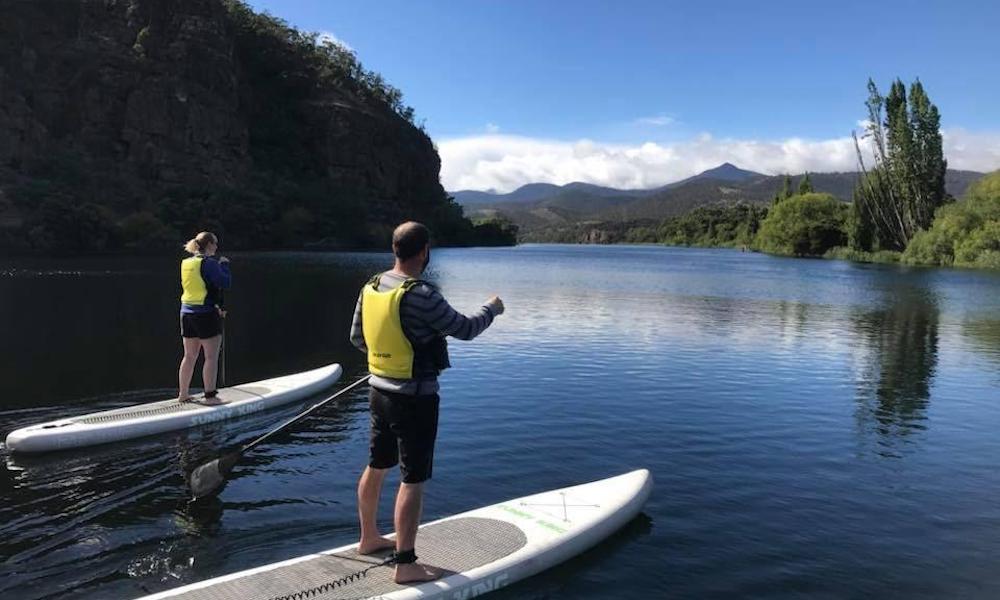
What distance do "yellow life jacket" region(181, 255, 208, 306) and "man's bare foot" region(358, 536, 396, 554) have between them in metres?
6.44

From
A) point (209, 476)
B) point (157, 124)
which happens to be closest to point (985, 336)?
point (209, 476)

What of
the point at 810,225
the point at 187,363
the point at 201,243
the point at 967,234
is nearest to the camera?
the point at 201,243

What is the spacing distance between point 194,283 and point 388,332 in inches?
274

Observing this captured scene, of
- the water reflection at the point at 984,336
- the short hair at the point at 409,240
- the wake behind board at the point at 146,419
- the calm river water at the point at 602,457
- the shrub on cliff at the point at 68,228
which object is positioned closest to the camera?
the short hair at the point at 409,240

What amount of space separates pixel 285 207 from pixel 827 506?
115008 mm

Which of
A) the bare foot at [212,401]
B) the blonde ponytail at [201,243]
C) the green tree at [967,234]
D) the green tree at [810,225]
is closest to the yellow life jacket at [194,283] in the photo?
the blonde ponytail at [201,243]

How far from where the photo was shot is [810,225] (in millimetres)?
121062

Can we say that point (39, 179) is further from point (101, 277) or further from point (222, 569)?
point (222, 569)

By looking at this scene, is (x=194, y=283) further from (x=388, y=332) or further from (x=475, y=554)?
(x=475, y=554)

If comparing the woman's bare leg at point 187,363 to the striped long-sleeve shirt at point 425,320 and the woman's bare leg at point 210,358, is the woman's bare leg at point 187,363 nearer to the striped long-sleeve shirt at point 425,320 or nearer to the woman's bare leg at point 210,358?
the woman's bare leg at point 210,358

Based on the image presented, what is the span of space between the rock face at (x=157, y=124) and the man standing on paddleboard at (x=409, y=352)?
8277cm

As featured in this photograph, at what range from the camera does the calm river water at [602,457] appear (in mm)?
7254

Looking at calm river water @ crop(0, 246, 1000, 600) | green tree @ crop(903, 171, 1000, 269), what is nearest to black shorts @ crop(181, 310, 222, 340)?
calm river water @ crop(0, 246, 1000, 600)

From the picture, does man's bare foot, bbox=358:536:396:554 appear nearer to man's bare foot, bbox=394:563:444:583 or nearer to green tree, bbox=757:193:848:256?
man's bare foot, bbox=394:563:444:583
